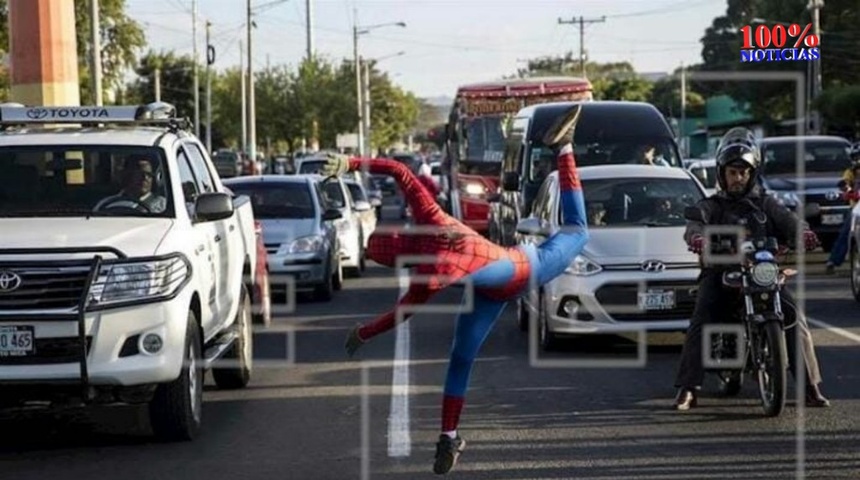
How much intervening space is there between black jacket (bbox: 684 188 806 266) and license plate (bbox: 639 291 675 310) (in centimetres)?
250

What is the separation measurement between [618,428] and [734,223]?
1.65 metres

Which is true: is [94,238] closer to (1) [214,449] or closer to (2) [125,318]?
(2) [125,318]

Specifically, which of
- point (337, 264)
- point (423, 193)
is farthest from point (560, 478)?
point (337, 264)

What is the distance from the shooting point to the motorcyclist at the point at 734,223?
1042 centimetres

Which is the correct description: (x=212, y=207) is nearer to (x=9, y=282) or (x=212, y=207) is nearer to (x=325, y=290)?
(x=9, y=282)

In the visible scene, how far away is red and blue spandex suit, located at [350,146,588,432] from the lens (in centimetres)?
724

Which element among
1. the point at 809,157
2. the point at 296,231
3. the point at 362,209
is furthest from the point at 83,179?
the point at 809,157

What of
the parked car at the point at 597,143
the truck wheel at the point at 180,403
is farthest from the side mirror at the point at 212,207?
the parked car at the point at 597,143

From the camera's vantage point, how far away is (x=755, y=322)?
1027cm

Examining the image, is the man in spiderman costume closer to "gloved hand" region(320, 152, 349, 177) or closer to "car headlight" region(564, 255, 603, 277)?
"gloved hand" region(320, 152, 349, 177)

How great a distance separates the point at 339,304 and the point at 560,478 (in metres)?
11.4

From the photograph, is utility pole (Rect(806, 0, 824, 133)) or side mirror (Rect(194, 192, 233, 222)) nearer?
side mirror (Rect(194, 192, 233, 222))

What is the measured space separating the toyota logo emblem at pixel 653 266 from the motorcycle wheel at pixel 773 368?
289 centimetres

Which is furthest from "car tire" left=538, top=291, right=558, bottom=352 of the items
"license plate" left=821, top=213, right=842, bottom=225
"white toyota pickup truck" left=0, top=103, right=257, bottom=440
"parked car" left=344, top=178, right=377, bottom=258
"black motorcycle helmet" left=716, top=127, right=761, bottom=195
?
"license plate" left=821, top=213, right=842, bottom=225
